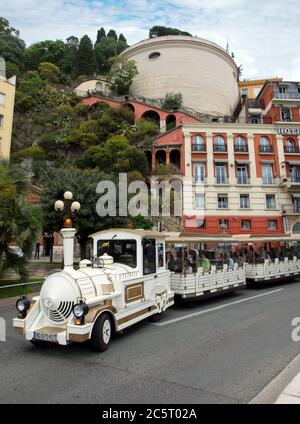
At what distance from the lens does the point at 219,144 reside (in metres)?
36.1

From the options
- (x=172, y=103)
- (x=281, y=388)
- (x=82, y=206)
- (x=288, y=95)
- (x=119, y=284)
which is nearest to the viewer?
(x=281, y=388)

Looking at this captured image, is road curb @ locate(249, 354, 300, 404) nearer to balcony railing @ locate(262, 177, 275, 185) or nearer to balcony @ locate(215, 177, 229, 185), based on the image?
balcony @ locate(215, 177, 229, 185)

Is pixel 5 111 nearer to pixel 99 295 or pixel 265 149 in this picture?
pixel 265 149

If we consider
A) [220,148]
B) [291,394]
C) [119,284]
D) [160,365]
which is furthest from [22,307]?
[220,148]

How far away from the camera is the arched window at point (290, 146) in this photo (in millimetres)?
36375

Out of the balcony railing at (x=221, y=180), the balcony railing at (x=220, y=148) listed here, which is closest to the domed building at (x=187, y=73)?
the balcony railing at (x=220, y=148)

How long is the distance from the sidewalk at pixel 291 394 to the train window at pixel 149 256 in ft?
15.3

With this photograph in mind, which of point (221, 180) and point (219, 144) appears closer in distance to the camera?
point (221, 180)

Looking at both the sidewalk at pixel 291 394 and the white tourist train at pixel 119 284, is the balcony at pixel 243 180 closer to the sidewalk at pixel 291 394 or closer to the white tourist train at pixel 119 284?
the white tourist train at pixel 119 284

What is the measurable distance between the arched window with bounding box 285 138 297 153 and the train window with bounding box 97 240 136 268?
109 feet

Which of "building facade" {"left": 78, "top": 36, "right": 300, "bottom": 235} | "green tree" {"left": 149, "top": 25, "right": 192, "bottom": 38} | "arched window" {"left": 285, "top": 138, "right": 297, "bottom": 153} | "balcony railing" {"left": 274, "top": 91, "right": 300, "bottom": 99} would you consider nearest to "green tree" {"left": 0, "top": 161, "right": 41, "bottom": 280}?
"building facade" {"left": 78, "top": 36, "right": 300, "bottom": 235}

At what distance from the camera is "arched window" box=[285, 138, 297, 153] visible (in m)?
36.4

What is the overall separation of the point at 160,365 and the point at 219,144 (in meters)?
33.0
